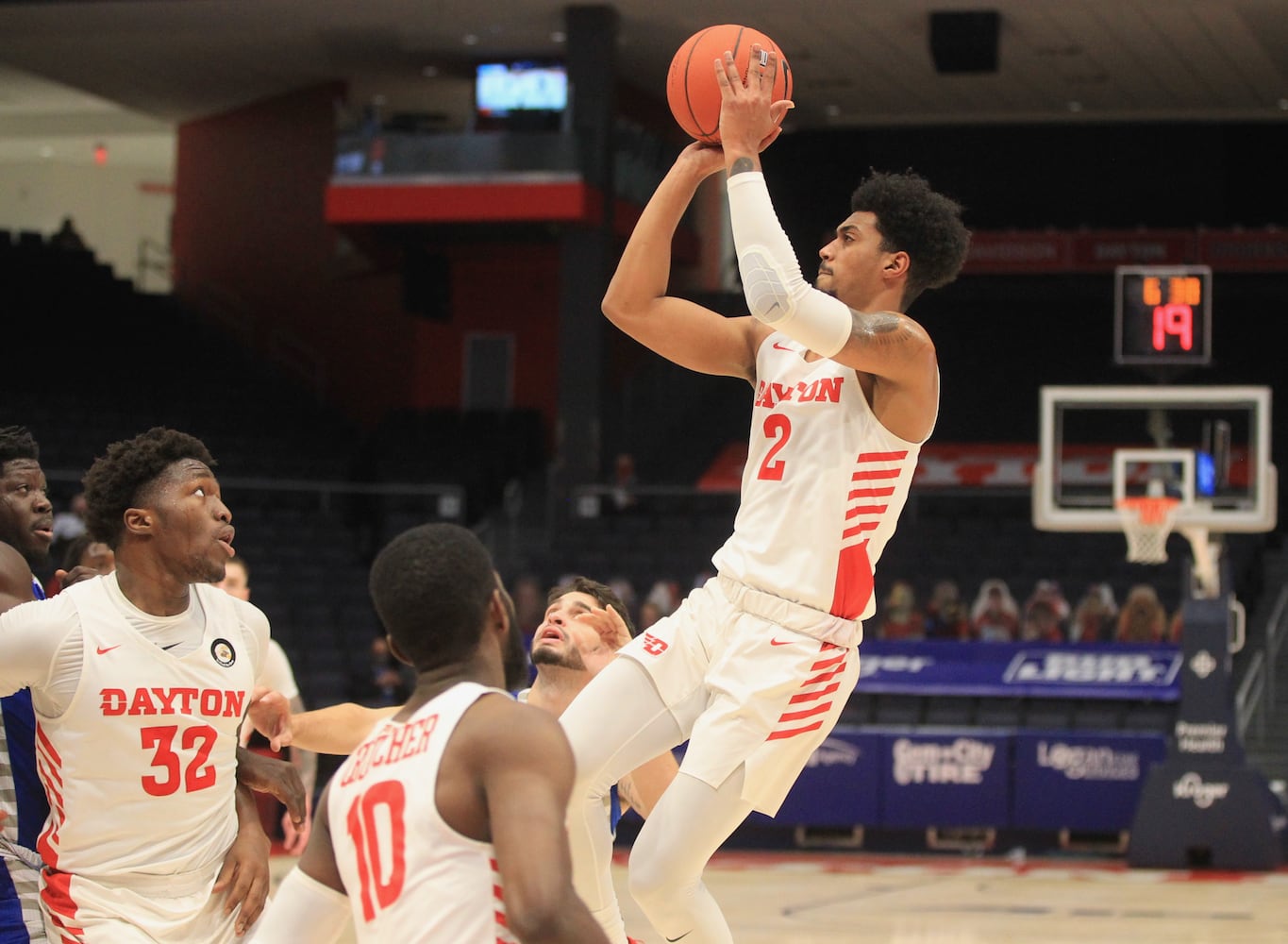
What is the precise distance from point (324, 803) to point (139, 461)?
1534 mm

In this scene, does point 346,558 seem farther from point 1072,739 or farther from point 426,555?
point 426,555

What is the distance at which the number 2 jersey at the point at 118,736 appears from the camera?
4.03 metres

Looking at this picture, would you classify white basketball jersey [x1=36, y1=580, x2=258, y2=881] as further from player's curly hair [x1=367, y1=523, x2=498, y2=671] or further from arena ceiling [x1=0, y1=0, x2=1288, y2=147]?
arena ceiling [x1=0, y1=0, x2=1288, y2=147]

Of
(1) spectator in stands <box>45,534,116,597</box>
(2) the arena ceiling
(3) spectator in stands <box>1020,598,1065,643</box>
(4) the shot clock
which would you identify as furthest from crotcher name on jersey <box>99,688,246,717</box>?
(2) the arena ceiling

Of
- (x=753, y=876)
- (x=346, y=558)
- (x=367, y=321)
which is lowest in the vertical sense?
(x=753, y=876)

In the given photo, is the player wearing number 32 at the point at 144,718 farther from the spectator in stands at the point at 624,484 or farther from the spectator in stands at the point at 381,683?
the spectator in stands at the point at 624,484

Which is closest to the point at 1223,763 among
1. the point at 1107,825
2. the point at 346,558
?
the point at 1107,825

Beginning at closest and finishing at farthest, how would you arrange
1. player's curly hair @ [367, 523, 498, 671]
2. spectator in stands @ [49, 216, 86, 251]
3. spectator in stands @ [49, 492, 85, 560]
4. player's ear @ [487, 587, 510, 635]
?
player's curly hair @ [367, 523, 498, 671] < player's ear @ [487, 587, 510, 635] < spectator in stands @ [49, 492, 85, 560] < spectator in stands @ [49, 216, 86, 251]

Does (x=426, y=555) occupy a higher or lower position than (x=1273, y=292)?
lower

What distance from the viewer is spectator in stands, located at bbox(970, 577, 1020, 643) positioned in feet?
48.8

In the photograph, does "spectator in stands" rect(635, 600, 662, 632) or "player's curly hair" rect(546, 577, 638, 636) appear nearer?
"player's curly hair" rect(546, 577, 638, 636)

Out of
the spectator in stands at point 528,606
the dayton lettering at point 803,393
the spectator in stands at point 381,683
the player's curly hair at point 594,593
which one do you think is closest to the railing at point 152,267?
the spectator in stands at point 381,683

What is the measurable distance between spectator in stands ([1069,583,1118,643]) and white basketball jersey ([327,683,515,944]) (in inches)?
486

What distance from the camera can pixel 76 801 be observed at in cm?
405
